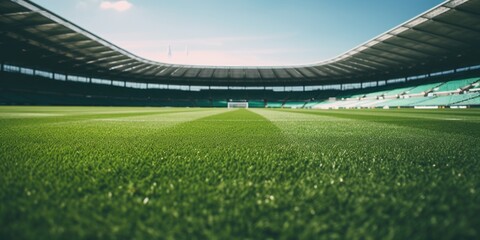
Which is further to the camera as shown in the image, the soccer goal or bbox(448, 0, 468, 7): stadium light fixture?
the soccer goal

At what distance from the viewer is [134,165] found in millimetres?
1521

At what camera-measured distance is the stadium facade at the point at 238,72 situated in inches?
876

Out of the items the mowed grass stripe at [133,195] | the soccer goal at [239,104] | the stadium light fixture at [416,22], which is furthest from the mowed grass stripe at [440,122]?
the soccer goal at [239,104]

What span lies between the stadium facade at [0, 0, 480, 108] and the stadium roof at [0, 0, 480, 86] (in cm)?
10

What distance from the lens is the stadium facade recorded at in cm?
2225

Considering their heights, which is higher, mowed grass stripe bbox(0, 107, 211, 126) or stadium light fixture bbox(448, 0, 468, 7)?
stadium light fixture bbox(448, 0, 468, 7)

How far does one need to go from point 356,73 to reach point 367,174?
48859 millimetres

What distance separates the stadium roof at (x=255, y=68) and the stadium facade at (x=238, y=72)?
0.32 ft

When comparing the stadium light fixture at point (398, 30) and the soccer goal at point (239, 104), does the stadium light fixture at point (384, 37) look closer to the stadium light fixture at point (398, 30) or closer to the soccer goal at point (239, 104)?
the stadium light fixture at point (398, 30)

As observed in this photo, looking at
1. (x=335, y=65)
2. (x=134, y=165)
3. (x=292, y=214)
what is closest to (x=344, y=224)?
(x=292, y=214)

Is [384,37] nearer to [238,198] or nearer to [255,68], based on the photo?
[255,68]

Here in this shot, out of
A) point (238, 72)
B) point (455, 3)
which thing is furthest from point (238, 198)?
point (238, 72)

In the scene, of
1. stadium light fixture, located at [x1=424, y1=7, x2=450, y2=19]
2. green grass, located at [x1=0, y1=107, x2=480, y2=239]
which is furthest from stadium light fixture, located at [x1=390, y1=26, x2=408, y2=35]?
green grass, located at [x1=0, y1=107, x2=480, y2=239]

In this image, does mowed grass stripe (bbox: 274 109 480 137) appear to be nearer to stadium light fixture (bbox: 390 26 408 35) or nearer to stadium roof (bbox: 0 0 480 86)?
stadium roof (bbox: 0 0 480 86)
